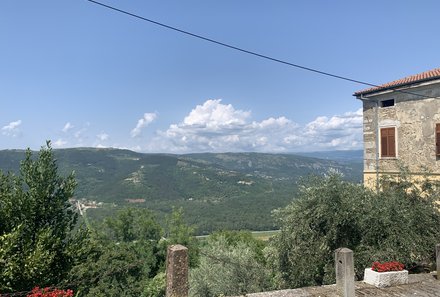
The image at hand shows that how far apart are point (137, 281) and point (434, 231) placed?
982 inches

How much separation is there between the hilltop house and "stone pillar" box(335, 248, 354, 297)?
11044 mm

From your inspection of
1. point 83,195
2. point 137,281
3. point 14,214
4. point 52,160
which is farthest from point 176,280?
point 83,195

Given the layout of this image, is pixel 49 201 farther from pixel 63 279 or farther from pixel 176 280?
pixel 176 280

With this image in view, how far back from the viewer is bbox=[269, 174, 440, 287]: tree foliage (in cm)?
1477

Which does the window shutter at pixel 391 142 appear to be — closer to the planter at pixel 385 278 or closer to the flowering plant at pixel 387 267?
the flowering plant at pixel 387 267

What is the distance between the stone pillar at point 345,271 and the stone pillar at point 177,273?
3.92 meters

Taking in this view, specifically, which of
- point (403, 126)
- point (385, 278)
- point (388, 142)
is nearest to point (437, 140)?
point (403, 126)

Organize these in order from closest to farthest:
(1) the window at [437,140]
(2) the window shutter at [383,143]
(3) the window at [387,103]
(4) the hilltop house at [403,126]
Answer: (1) the window at [437,140] < (4) the hilltop house at [403,126] < (2) the window shutter at [383,143] < (3) the window at [387,103]

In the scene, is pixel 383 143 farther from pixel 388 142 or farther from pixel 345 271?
pixel 345 271

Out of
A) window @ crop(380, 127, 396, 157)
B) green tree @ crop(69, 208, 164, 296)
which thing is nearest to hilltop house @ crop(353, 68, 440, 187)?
window @ crop(380, 127, 396, 157)

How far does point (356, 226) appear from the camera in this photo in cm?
1525

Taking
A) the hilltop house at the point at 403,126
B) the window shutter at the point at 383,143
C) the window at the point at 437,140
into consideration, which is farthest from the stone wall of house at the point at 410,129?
the window shutter at the point at 383,143

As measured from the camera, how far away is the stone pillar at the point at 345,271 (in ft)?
28.2

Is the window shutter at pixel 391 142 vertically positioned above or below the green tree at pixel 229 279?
above
